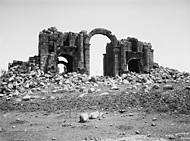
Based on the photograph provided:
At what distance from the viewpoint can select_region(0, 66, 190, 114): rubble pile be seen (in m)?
8.62

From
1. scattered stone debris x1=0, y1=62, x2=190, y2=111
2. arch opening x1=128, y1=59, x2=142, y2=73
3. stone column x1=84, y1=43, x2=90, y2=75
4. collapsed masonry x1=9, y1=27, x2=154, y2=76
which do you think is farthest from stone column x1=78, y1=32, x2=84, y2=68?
arch opening x1=128, y1=59, x2=142, y2=73

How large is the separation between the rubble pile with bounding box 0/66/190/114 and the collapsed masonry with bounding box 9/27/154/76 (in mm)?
1589

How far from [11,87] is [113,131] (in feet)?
32.0

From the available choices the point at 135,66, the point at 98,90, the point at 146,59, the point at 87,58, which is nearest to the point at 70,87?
the point at 98,90

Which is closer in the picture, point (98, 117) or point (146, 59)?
point (98, 117)

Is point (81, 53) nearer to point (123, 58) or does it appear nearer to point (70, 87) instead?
point (123, 58)

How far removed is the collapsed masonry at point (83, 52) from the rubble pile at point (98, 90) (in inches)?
62.6

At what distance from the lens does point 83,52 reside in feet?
68.0

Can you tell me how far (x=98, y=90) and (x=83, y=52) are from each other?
929 cm

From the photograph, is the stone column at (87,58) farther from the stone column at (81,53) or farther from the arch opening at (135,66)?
the arch opening at (135,66)

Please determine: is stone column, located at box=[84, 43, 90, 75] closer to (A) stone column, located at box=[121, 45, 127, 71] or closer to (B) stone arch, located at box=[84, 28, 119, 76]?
(B) stone arch, located at box=[84, 28, 119, 76]

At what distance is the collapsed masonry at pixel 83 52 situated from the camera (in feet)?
62.5

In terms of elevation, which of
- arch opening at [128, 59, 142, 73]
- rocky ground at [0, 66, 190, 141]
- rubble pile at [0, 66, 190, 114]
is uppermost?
arch opening at [128, 59, 142, 73]

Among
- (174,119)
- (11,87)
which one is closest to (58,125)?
(174,119)
